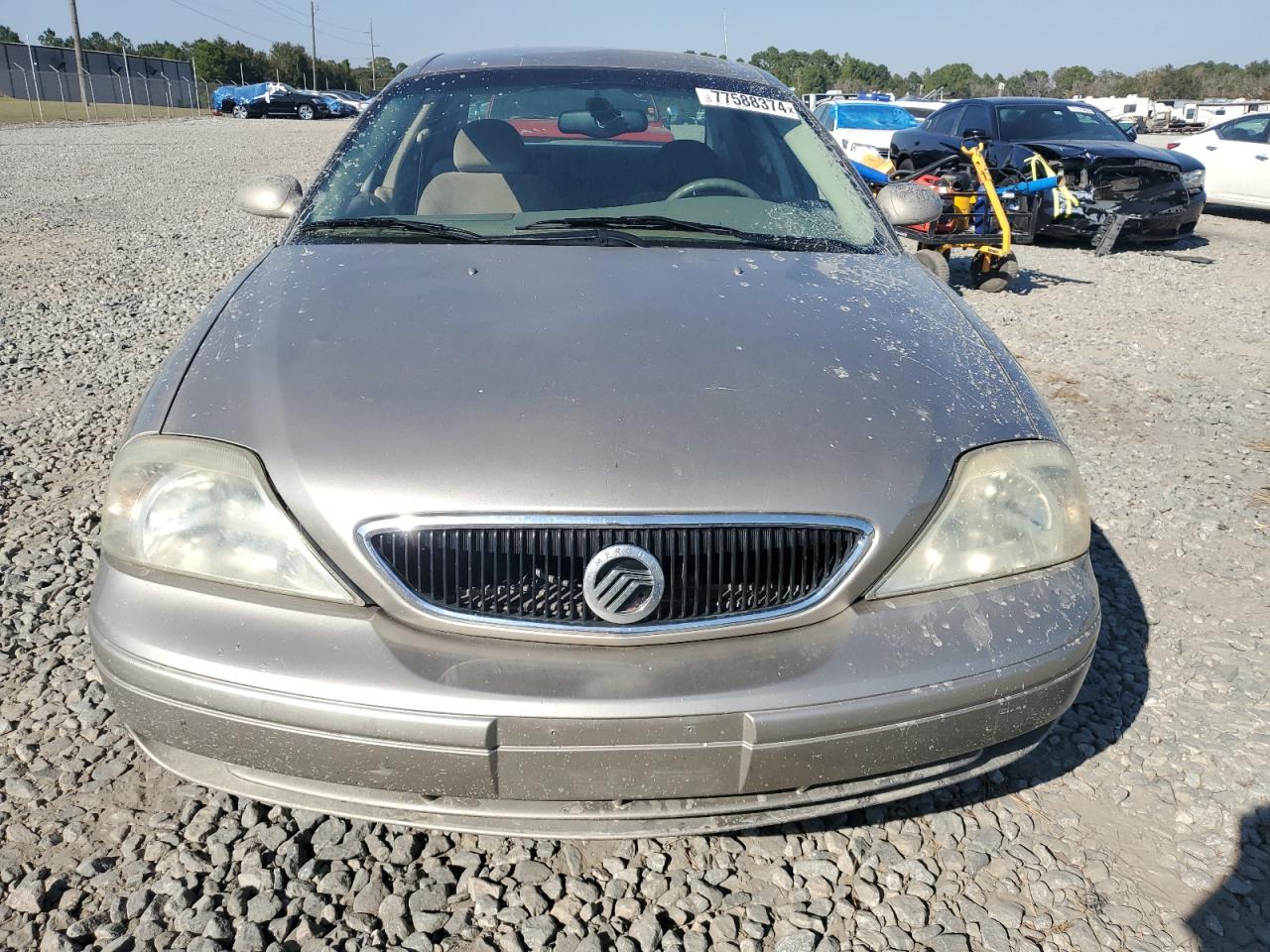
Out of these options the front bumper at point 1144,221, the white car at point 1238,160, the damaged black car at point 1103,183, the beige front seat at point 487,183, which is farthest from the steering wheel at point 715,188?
the white car at point 1238,160

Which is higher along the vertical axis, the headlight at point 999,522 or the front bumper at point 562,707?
the headlight at point 999,522

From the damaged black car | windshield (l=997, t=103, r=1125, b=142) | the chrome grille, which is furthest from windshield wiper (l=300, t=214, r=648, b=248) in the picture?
windshield (l=997, t=103, r=1125, b=142)

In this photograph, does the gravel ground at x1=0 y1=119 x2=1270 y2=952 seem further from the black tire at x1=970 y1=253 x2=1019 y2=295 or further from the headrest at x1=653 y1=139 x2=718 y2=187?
the black tire at x1=970 y1=253 x2=1019 y2=295

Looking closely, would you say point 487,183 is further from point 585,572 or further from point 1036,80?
point 1036,80

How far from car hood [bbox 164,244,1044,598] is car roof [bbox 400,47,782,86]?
3.73ft

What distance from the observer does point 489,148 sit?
9.90 ft

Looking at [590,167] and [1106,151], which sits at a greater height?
[590,167]

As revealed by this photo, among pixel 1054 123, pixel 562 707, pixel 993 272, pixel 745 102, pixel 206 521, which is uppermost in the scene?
pixel 745 102

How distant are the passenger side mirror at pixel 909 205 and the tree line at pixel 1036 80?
59.2 m

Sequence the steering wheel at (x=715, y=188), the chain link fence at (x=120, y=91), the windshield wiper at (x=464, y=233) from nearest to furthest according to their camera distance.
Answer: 1. the windshield wiper at (x=464, y=233)
2. the steering wheel at (x=715, y=188)
3. the chain link fence at (x=120, y=91)

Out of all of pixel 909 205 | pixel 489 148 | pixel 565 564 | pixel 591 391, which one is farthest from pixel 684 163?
pixel 565 564

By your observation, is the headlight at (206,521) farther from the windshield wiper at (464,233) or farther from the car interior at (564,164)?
the car interior at (564,164)

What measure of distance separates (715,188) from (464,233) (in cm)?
84

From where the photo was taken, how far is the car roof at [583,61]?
10.3 feet
